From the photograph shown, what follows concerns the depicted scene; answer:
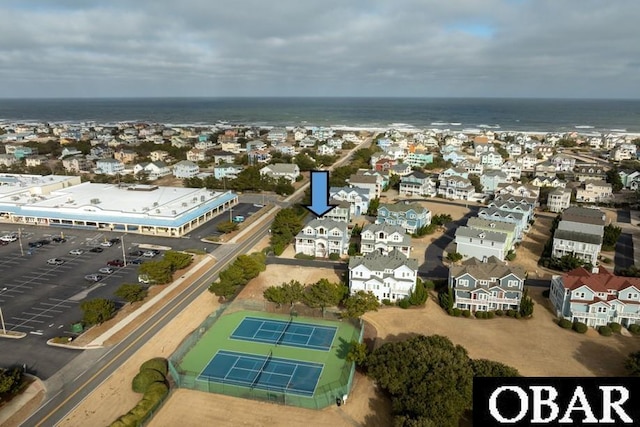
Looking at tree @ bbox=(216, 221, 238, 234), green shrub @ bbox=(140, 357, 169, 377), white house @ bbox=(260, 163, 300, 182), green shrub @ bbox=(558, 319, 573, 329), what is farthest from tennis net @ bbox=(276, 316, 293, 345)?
white house @ bbox=(260, 163, 300, 182)

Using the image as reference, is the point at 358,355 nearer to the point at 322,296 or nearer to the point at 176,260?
the point at 322,296

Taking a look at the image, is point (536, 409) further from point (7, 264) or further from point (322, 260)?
point (7, 264)

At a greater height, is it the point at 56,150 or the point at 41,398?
the point at 56,150

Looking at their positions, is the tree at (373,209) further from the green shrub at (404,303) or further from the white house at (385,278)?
the green shrub at (404,303)

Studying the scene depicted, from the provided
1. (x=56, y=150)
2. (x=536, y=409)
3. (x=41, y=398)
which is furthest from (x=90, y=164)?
(x=536, y=409)

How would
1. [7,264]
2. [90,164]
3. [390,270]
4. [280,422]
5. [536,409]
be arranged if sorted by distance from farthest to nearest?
1. [90,164]
2. [7,264]
3. [390,270]
4. [280,422]
5. [536,409]

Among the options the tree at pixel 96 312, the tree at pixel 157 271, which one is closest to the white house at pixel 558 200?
the tree at pixel 157 271
